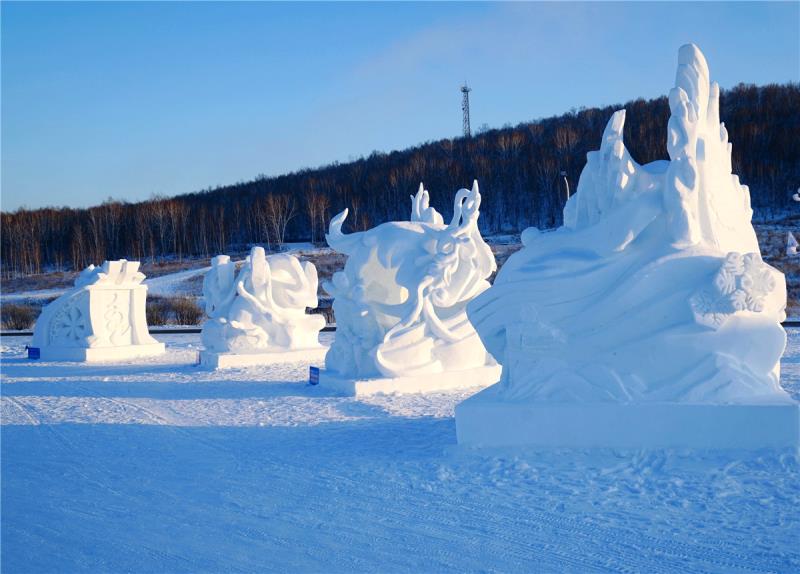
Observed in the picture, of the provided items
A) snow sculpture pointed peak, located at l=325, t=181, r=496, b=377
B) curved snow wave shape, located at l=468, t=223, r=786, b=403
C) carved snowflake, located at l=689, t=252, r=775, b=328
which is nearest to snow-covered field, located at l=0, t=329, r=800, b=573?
curved snow wave shape, located at l=468, t=223, r=786, b=403

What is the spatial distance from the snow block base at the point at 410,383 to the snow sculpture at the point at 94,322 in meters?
6.17

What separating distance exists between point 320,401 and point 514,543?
5.25 m

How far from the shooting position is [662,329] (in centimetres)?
626

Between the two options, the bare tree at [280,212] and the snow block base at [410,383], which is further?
the bare tree at [280,212]

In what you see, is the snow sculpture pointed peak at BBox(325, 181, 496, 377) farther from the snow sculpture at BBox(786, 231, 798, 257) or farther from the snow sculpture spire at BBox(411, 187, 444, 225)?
the snow sculpture at BBox(786, 231, 798, 257)

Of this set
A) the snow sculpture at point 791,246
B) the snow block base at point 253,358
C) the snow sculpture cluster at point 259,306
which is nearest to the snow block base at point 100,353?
the snow sculpture cluster at point 259,306

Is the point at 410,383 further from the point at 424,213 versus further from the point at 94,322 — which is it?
the point at 94,322

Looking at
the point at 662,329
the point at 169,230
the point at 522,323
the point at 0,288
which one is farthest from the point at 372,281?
the point at 169,230

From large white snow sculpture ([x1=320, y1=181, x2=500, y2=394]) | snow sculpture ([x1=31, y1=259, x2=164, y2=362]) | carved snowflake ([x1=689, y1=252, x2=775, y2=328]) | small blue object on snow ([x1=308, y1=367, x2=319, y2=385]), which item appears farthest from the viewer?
snow sculpture ([x1=31, y1=259, x2=164, y2=362])

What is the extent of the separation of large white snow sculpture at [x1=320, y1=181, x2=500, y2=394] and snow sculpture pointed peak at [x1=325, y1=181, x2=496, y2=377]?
0.04 feet

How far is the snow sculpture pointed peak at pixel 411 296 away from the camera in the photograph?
10.3 metres

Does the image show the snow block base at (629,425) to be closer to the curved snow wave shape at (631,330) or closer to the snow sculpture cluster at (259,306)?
the curved snow wave shape at (631,330)

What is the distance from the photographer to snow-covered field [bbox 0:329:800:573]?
13.5 ft

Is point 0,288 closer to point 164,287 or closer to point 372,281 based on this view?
point 164,287
